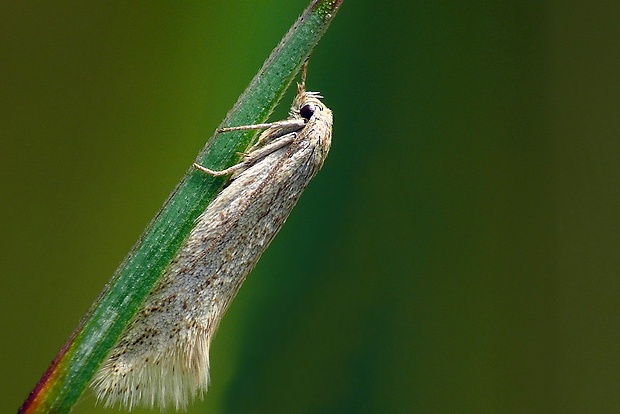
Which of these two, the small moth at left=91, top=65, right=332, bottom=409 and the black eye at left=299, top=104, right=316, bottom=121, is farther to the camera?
the black eye at left=299, top=104, right=316, bottom=121

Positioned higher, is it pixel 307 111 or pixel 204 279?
pixel 307 111

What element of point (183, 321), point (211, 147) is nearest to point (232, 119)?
point (211, 147)

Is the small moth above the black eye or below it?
below

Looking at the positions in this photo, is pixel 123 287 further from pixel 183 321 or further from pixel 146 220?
pixel 146 220

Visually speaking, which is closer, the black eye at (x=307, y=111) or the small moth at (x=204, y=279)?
the small moth at (x=204, y=279)

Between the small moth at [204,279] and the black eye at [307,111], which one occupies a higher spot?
the black eye at [307,111]
